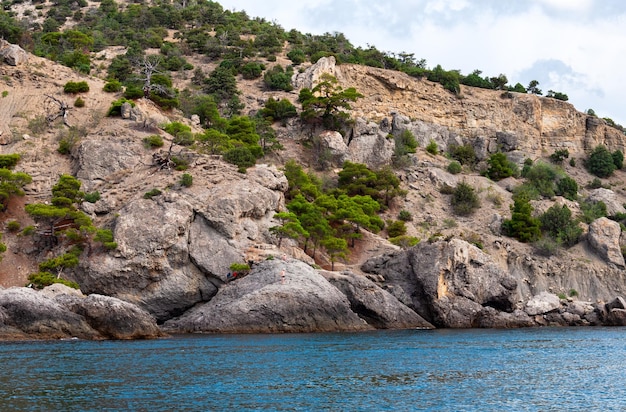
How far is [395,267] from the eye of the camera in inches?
2156

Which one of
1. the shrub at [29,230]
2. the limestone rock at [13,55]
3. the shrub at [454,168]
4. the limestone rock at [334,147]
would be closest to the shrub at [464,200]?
the shrub at [454,168]

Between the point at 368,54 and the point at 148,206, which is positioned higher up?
the point at 368,54

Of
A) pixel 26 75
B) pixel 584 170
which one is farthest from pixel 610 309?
pixel 26 75

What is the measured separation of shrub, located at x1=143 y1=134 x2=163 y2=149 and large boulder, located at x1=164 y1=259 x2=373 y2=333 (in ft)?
68.6

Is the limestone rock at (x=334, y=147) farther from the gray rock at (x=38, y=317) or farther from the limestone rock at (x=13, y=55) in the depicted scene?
the gray rock at (x=38, y=317)

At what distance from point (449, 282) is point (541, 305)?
867cm

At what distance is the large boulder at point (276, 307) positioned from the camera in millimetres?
43656

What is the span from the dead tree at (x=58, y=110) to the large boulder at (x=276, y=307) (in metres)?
29.6

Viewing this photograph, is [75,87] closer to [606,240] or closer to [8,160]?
[8,160]

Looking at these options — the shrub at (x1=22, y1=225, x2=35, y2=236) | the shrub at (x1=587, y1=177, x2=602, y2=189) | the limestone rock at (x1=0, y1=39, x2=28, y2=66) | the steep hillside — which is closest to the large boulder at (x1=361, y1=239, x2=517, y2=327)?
the steep hillside

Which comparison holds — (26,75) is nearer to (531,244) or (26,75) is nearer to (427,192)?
(427,192)

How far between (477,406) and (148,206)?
36090 millimetres

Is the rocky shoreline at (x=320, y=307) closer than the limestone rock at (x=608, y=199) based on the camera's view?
Yes

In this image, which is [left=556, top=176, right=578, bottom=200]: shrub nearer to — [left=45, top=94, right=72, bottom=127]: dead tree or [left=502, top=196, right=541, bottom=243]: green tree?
[left=502, top=196, right=541, bottom=243]: green tree
